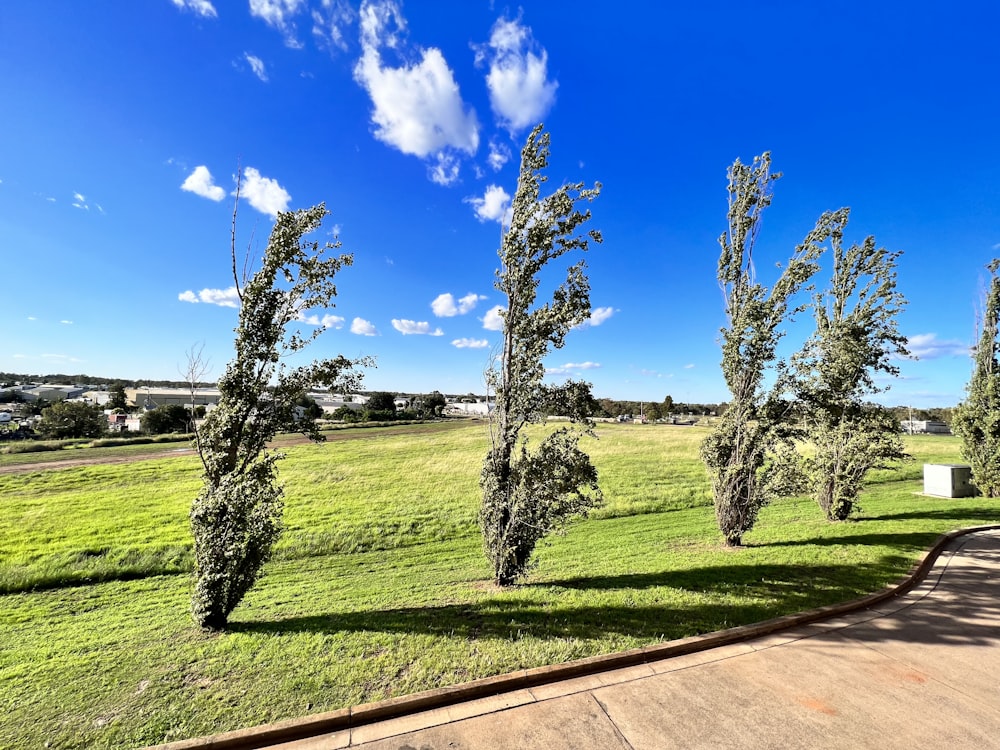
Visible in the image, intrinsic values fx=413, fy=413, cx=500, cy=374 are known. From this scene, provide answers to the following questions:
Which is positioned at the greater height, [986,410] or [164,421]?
[986,410]

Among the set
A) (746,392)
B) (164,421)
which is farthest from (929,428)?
(164,421)

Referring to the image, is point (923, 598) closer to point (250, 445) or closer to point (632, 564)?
point (632, 564)

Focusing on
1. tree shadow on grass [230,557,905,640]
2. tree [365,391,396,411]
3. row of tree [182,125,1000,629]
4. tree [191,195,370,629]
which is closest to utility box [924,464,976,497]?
row of tree [182,125,1000,629]

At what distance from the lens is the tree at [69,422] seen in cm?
5388

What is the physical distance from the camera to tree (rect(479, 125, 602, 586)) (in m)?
8.20

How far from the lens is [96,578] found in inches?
535

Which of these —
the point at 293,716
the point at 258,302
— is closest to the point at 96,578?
the point at 258,302

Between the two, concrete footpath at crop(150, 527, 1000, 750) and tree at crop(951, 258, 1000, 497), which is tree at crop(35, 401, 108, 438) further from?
tree at crop(951, 258, 1000, 497)

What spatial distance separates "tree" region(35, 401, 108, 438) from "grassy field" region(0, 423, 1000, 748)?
144 feet

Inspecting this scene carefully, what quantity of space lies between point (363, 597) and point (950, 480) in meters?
24.8

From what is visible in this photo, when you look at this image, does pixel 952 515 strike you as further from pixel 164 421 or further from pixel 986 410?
pixel 164 421

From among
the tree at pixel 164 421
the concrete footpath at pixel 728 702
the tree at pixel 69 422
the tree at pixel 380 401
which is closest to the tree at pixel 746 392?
the concrete footpath at pixel 728 702

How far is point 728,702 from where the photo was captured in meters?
4.37

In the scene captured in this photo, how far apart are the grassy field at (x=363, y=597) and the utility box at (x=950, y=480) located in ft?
3.19
